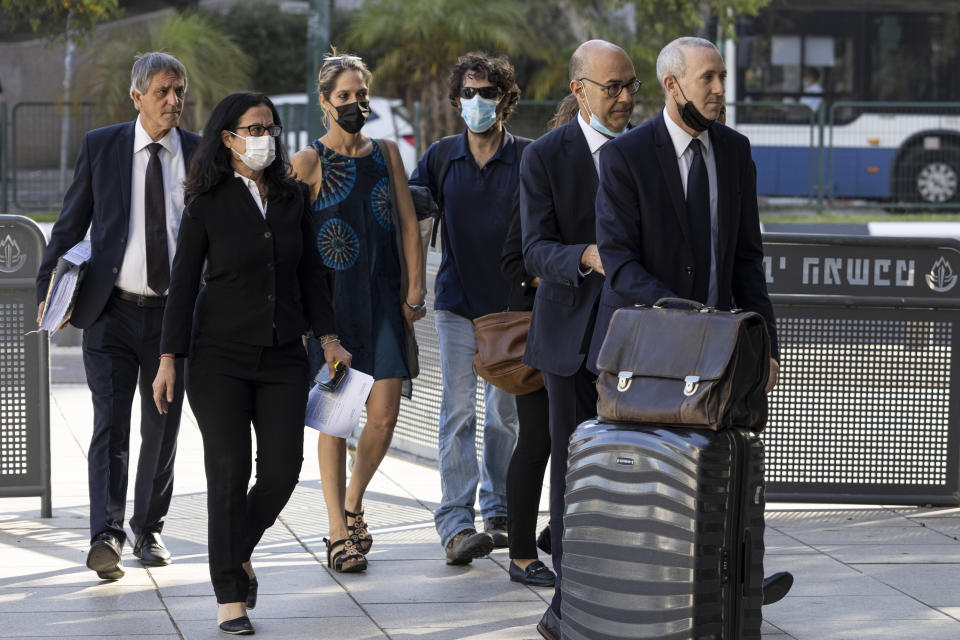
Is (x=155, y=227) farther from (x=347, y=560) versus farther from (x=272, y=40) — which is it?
(x=272, y=40)

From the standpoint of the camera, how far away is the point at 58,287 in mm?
5605

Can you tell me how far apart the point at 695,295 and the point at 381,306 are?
1.67 metres

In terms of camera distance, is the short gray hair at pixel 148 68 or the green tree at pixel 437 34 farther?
the green tree at pixel 437 34

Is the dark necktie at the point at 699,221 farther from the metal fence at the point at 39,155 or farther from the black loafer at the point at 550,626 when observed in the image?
the metal fence at the point at 39,155

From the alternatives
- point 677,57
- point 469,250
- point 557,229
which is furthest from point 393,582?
point 677,57

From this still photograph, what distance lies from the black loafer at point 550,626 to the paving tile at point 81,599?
4.40ft

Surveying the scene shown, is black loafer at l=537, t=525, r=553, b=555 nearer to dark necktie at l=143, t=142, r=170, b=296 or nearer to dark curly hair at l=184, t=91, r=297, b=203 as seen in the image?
dark necktie at l=143, t=142, r=170, b=296

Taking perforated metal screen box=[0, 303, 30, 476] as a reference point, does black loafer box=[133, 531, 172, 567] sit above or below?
below

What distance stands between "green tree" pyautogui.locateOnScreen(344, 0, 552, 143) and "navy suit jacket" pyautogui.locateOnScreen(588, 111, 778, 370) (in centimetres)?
2305

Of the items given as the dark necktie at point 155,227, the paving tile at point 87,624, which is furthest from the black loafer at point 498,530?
the dark necktie at point 155,227

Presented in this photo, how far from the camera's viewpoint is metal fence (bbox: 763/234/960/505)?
6.70m

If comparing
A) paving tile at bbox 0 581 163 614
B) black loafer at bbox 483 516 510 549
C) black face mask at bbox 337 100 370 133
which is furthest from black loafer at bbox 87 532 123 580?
black face mask at bbox 337 100 370 133

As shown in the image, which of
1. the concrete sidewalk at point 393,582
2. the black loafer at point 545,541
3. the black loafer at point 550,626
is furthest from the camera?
the black loafer at point 545,541

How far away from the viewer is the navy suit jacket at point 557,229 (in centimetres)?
486
